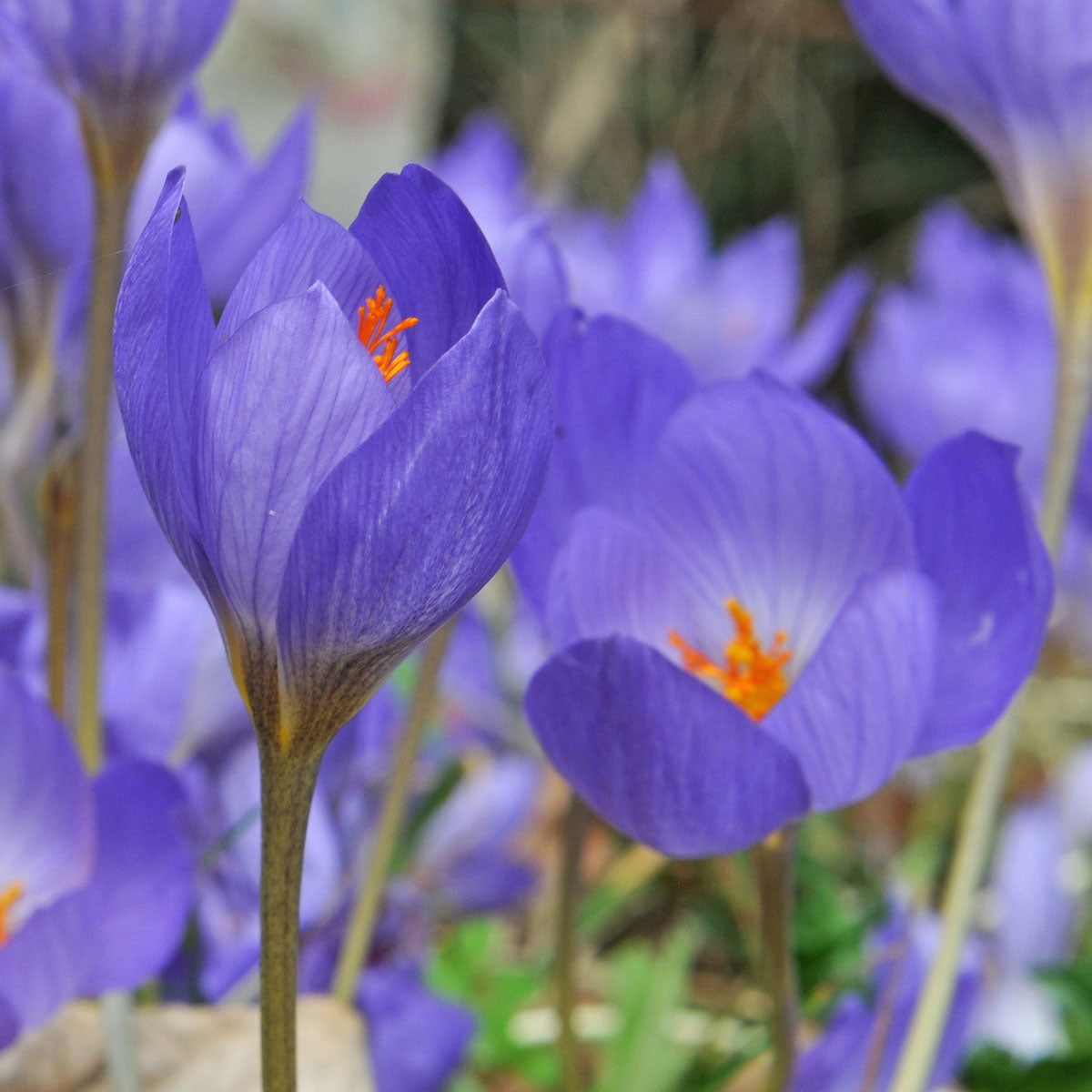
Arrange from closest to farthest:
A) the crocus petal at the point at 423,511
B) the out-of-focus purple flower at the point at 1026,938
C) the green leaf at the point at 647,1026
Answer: the crocus petal at the point at 423,511 → the green leaf at the point at 647,1026 → the out-of-focus purple flower at the point at 1026,938

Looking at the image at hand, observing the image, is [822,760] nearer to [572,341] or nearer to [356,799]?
[572,341]

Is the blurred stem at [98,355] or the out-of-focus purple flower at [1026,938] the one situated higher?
the blurred stem at [98,355]

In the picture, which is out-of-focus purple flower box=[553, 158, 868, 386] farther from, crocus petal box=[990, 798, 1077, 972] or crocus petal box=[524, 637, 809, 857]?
crocus petal box=[524, 637, 809, 857]

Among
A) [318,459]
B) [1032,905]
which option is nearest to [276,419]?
[318,459]

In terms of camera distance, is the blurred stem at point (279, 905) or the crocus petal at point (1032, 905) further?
the crocus petal at point (1032, 905)

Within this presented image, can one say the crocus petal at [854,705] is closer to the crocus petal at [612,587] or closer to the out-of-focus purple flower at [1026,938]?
the crocus petal at [612,587]

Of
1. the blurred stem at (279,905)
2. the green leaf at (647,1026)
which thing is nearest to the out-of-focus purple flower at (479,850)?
the green leaf at (647,1026)
